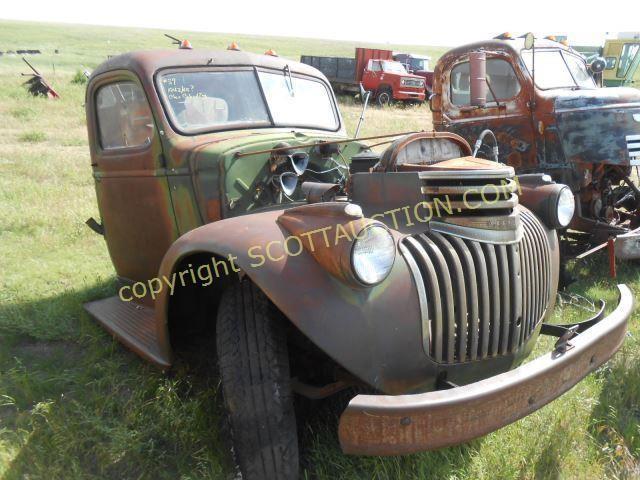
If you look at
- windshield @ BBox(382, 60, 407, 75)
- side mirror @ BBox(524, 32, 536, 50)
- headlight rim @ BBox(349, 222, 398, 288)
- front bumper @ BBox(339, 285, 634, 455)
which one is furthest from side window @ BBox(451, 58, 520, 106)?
windshield @ BBox(382, 60, 407, 75)

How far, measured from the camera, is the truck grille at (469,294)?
6.41 feet

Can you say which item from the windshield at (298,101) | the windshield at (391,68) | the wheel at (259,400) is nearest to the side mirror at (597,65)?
the windshield at (298,101)

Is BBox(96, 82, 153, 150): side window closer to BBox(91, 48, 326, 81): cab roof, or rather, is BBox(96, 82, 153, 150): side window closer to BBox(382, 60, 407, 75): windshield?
BBox(91, 48, 326, 81): cab roof

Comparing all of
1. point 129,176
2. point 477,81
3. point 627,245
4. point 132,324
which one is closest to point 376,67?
point 627,245

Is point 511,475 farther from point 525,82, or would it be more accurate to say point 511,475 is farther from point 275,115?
point 525,82

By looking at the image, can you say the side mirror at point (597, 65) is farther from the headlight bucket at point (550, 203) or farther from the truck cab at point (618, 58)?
the truck cab at point (618, 58)

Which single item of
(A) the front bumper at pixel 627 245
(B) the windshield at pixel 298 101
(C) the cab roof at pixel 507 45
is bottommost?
(A) the front bumper at pixel 627 245

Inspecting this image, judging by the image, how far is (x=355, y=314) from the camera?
1860mm

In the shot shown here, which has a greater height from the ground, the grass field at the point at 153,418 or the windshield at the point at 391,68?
the windshield at the point at 391,68

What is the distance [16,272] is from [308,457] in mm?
3607

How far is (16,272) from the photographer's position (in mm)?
4852

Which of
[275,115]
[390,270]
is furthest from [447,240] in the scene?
[275,115]

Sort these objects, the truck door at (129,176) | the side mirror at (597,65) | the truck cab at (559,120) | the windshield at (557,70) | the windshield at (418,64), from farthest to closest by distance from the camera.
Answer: the windshield at (418,64)
the side mirror at (597,65)
the windshield at (557,70)
the truck cab at (559,120)
the truck door at (129,176)

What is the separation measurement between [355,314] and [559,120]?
4121 mm
